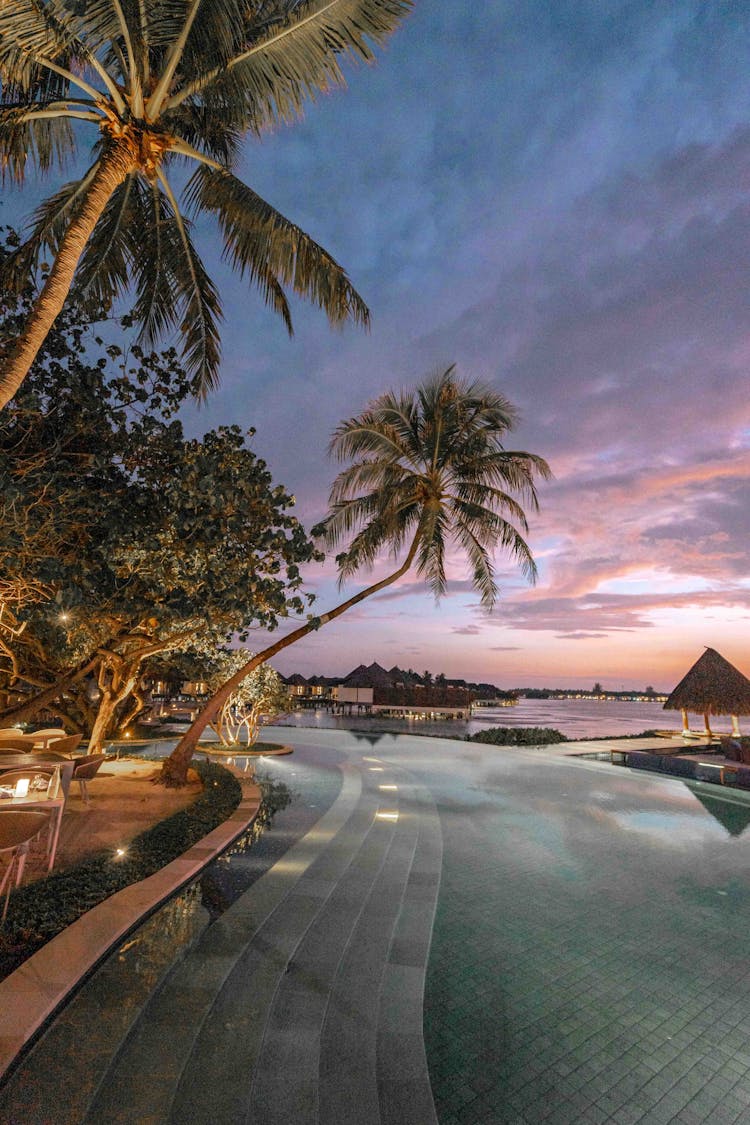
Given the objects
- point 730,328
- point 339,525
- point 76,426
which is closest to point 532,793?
point 339,525

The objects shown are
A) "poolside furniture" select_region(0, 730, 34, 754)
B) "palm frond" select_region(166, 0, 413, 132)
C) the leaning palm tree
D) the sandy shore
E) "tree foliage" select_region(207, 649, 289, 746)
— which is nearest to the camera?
"palm frond" select_region(166, 0, 413, 132)

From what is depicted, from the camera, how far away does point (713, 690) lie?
19.4m

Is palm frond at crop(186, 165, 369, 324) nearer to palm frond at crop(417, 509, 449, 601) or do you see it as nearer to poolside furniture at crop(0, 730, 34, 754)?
palm frond at crop(417, 509, 449, 601)

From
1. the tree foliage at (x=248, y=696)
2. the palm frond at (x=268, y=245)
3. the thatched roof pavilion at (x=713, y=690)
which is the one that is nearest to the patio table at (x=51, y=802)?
the palm frond at (x=268, y=245)

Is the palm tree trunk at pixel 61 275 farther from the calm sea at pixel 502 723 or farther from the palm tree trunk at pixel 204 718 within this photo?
the calm sea at pixel 502 723

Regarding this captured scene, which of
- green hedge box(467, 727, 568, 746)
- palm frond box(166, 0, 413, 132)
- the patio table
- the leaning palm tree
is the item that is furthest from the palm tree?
green hedge box(467, 727, 568, 746)

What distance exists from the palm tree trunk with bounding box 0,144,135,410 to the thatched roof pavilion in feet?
74.2

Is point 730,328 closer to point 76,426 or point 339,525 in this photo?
point 339,525

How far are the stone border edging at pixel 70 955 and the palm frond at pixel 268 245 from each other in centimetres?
623

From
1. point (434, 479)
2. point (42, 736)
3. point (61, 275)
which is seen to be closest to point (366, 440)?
point (434, 479)

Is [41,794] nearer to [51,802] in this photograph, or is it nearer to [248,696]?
[51,802]

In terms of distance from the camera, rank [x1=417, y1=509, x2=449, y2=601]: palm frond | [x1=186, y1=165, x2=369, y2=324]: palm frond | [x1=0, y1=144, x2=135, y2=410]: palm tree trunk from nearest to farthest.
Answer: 1. [x1=0, y1=144, x2=135, y2=410]: palm tree trunk
2. [x1=186, y1=165, x2=369, y2=324]: palm frond
3. [x1=417, y1=509, x2=449, y2=601]: palm frond

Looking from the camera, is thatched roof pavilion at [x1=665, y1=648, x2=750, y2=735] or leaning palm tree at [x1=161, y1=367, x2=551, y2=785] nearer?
leaning palm tree at [x1=161, y1=367, x2=551, y2=785]

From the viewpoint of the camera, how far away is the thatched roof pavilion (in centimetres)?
1898
